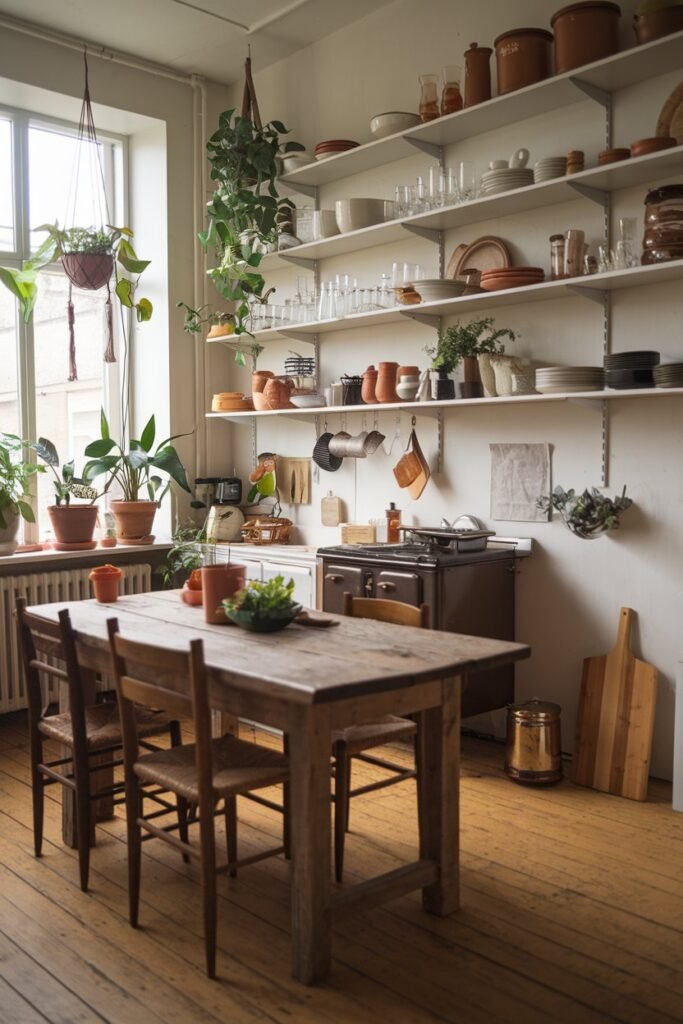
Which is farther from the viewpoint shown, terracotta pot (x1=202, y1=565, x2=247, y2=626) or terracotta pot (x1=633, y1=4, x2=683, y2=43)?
terracotta pot (x1=633, y1=4, x2=683, y2=43)

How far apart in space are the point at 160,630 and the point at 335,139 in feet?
10.0

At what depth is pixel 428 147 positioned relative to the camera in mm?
4441

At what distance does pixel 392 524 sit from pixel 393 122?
6.12ft

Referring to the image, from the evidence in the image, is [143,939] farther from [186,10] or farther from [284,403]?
[186,10]

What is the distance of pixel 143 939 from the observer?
8.69 feet

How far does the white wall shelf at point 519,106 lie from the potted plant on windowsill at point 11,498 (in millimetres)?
2000

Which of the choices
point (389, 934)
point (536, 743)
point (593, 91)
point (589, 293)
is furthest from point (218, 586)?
point (593, 91)

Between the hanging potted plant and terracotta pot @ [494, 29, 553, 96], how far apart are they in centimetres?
167

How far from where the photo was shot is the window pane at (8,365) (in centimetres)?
516

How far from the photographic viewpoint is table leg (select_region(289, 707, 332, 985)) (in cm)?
234

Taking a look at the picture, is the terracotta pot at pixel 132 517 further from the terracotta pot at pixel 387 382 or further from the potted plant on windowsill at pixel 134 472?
the terracotta pot at pixel 387 382

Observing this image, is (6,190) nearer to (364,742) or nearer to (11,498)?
(11,498)

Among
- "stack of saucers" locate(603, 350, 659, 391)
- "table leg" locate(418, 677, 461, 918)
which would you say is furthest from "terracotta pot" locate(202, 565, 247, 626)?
"stack of saucers" locate(603, 350, 659, 391)

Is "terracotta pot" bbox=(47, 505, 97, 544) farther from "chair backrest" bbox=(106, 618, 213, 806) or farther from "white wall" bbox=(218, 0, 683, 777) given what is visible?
"chair backrest" bbox=(106, 618, 213, 806)
